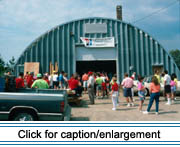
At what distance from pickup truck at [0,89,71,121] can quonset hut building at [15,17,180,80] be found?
11968 millimetres

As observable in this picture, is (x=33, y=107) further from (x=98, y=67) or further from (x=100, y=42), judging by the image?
(x=98, y=67)

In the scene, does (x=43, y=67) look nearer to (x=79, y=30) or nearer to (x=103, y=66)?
(x=79, y=30)

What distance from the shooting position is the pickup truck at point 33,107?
5479mm

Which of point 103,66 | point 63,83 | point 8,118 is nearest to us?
point 8,118

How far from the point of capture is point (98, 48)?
17.7m

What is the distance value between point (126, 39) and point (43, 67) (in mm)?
8197

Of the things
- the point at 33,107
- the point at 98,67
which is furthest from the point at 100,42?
the point at 33,107

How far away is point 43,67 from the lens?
1748cm

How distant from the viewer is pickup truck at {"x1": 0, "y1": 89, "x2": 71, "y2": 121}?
548 cm

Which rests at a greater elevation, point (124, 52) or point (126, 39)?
point (126, 39)

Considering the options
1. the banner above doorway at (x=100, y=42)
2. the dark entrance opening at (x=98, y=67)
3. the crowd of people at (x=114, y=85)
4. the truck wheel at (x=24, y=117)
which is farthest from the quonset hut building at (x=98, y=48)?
the truck wheel at (x=24, y=117)

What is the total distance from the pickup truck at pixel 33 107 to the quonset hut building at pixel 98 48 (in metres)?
12.0

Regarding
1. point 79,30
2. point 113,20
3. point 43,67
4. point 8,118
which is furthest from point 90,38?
point 8,118

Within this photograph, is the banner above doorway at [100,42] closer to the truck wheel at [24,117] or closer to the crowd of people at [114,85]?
the crowd of people at [114,85]
